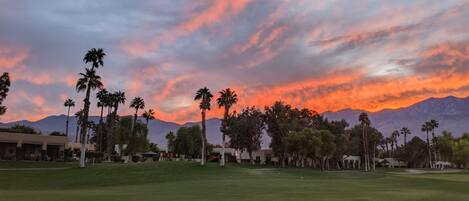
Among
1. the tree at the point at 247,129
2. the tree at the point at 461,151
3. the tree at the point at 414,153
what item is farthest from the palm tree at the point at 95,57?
the tree at the point at 414,153

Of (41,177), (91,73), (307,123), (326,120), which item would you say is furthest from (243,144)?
(41,177)

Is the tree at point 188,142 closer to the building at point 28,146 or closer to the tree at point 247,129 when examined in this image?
the tree at point 247,129

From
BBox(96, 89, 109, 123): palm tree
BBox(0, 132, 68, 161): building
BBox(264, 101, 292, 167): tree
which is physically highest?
BBox(96, 89, 109, 123): palm tree

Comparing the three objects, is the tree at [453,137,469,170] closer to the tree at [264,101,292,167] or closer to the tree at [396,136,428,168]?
the tree at [396,136,428,168]

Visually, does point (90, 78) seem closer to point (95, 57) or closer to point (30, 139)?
point (95, 57)

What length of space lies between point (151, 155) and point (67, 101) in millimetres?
84210

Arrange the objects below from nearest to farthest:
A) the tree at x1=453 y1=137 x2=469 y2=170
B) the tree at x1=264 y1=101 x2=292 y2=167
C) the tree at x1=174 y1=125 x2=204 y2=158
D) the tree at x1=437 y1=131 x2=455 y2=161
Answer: the tree at x1=264 y1=101 x2=292 y2=167 < the tree at x1=453 y1=137 x2=469 y2=170 < the tree at x1=174 y1=125 x2=204 y2=158 < the tree at x1=437 y1=131 x2=455 y2=161

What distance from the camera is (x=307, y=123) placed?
413 ft

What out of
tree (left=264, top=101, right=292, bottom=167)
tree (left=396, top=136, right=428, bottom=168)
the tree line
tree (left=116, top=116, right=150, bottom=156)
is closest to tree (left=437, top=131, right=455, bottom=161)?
the tree line

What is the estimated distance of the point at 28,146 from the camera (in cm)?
10081

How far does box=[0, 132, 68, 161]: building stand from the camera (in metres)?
93.0

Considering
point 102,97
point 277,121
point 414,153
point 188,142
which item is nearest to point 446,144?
point 414,153

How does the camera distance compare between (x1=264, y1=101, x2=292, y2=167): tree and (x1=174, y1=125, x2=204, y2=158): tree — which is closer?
(x1=264, y1=101, x2=292, y2=167): tree

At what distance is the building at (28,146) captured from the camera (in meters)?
93.0
